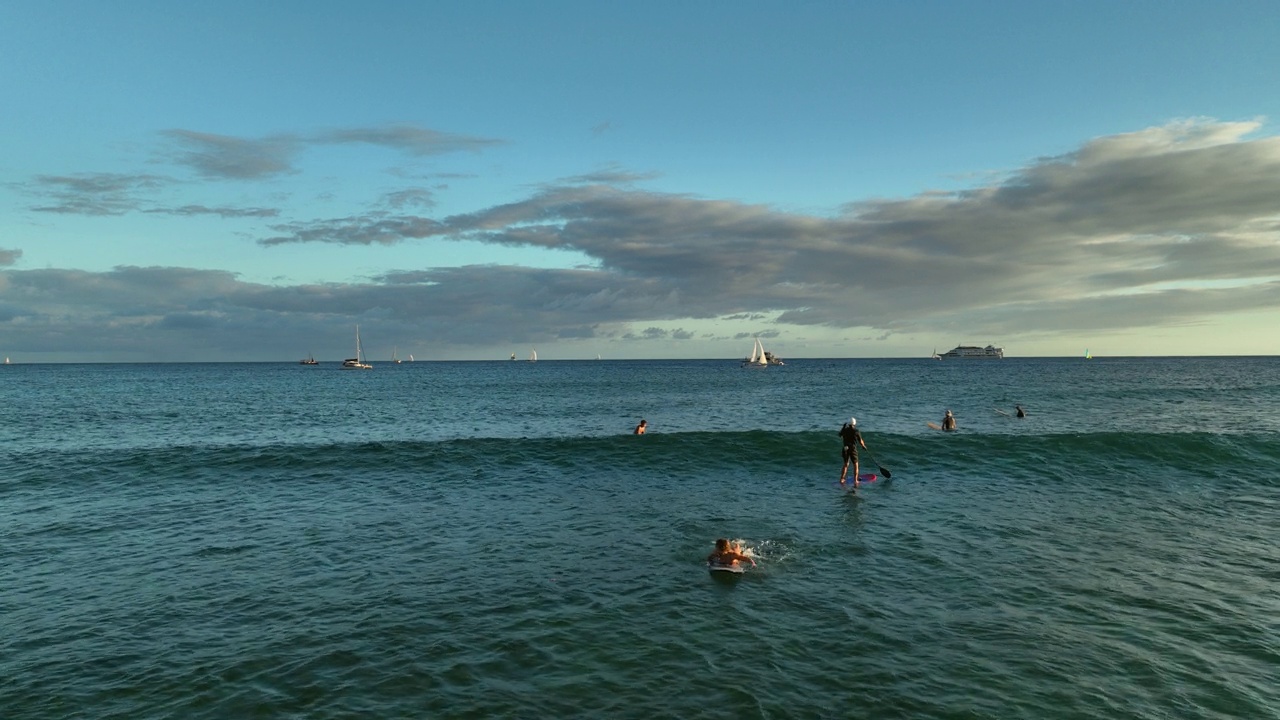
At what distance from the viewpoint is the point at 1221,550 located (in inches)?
672

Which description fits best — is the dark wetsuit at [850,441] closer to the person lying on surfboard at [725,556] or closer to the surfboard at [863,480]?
the surfboard at [863,480]

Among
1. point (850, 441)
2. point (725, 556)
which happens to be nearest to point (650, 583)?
point (725, 556)

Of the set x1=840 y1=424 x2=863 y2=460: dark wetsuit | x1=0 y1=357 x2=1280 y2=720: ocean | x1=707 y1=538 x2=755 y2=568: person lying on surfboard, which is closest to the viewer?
x1=0 y1=357 x2=1280 y2=720: ocean

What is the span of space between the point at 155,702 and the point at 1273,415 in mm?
68688

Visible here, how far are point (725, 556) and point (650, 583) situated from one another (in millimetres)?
2053

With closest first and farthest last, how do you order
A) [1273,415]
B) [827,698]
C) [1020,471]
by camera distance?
[827,698] → [1020,471] → [1273,415]

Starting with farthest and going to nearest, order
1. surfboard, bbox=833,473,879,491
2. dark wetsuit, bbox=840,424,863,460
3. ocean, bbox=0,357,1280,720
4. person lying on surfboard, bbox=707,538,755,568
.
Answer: dark wetsuit, bbox=840,424,863,460 → surfboard, bbox=833,473,879,491 → person lying on surfboard, bbox=707,538,755,568 → ocean, bbox=0,357,1280,720

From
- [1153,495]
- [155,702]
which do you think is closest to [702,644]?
[155,702]

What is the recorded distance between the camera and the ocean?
1026cm

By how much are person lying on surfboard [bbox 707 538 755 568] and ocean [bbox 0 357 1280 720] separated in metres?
0.59

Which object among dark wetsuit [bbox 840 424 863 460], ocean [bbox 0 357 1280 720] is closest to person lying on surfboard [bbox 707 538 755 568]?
ocean [bbox 0 357 1280 720]

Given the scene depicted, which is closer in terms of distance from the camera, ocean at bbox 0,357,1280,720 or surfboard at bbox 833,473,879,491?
ocean at bbox 0,357,1280,720

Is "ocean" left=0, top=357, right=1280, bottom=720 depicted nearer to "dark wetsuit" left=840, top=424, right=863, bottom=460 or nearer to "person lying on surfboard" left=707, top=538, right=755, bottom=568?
"person lying on surfboard" left=707, top=538, right=755, bottom=568

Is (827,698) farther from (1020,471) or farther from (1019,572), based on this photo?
(1020,471)
